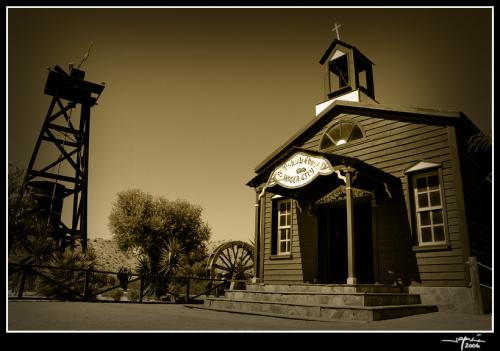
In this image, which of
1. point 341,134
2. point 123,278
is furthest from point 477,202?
point 123,278

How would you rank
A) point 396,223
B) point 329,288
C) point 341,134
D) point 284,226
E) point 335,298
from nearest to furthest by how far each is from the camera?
1. point 335,298
2. point 329,288
3. point 396,223
4. point 341,134
5. point 284,226

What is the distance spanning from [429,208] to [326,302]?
3.98 m

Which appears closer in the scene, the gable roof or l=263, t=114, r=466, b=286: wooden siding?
l=263, t=114, r=466, b=286: wooden siding

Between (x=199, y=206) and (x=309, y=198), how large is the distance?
2561 cm

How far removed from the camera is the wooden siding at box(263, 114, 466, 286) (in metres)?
9.07

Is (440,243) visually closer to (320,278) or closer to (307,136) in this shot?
(320,278)

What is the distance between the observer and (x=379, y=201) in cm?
1050

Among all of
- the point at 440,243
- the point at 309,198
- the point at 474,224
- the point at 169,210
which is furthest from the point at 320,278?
the point at 169,210

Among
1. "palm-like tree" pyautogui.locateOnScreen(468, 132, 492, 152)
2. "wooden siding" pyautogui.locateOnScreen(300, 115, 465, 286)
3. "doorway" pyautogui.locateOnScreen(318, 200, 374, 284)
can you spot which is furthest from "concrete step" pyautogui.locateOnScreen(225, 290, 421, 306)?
"palm-like tree" pyautogui.locateOnScreen(468, 132, 492, 152)

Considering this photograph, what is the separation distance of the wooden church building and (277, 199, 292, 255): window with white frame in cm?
4

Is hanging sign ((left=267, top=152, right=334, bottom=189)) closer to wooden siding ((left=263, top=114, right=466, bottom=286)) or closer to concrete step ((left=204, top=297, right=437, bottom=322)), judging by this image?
wooden siding ((left=263, top=114, right=466, bottom=286))

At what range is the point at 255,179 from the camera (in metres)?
→ 13.4

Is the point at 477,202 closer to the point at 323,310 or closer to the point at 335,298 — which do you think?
the point at 335,298
